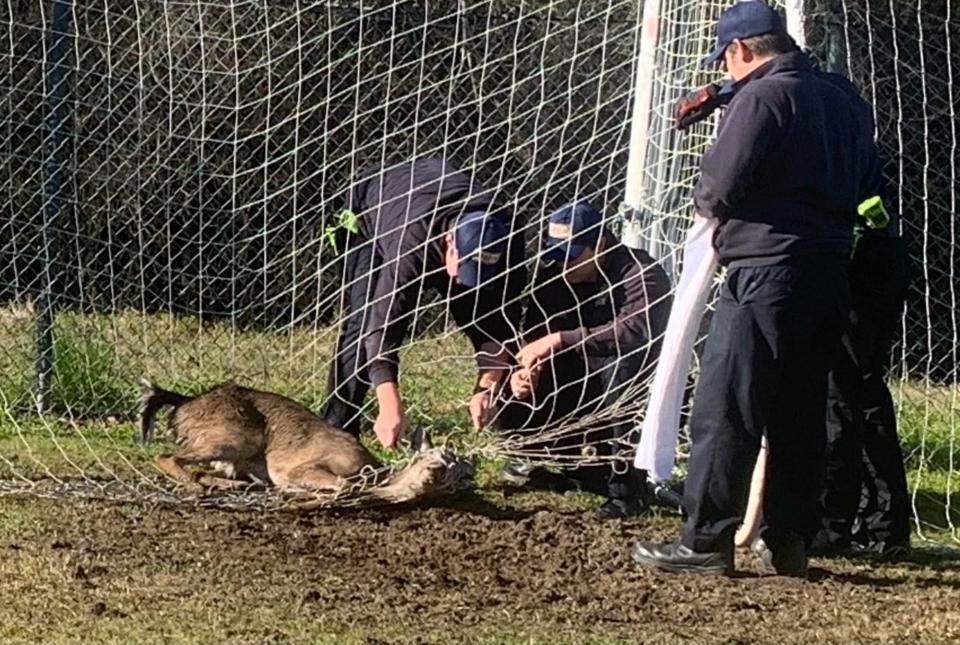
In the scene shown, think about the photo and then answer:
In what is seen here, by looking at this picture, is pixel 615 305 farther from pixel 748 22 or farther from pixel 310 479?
pixel 748 22

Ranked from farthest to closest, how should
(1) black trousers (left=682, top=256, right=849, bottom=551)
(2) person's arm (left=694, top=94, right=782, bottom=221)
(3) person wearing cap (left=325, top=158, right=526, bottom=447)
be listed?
(3) person wearing cap (left=325, top=158, right=526, bottom=447) → (1) black trousers (left=682, top=256, right=849, bottom=551) → (2) person's arm (left=694, top=94, right=782, bottom=221)

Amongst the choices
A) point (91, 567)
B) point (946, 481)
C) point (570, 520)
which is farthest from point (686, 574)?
point (946, 481)

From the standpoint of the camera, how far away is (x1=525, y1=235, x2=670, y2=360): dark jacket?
24.5 ft

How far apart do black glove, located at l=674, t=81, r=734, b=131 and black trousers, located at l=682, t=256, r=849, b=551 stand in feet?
2.41

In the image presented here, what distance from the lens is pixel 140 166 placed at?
937 cm

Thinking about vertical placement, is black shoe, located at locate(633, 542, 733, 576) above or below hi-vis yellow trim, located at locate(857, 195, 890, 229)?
below

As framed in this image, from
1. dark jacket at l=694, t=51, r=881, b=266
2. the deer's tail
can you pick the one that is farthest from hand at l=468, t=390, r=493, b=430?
dark jacket at l=694, t=51, r=881, b=266

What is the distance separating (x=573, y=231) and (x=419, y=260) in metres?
0.69

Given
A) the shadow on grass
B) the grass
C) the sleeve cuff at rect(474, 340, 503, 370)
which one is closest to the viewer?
the sleeve cuff at rect(474, 340, 503, 370)

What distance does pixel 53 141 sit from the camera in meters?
9.03

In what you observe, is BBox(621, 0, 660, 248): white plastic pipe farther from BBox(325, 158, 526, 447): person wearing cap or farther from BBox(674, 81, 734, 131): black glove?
BBox(674, 81, 734, 131): black glove

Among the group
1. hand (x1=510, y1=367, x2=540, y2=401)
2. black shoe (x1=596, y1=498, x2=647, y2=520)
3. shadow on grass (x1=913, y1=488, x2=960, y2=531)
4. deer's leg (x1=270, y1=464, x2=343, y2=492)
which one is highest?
hand (x1=510, y1=367, x2=540, y2=401)

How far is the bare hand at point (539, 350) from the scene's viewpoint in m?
7.56

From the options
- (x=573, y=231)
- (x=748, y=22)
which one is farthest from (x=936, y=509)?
(x=748, y=22)
